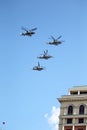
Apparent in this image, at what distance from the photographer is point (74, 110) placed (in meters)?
143

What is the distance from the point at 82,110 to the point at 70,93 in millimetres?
8242

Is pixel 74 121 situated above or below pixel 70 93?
below

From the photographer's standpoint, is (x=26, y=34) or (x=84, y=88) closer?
(x=26, y=34)

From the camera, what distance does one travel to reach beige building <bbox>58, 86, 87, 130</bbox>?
14062 cm

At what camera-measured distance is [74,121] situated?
14125cm

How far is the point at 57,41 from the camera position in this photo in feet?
338

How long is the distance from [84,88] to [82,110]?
8.26 metres

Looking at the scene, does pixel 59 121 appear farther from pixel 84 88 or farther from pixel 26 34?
pixel 26 34

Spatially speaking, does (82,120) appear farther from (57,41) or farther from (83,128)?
(57,41)

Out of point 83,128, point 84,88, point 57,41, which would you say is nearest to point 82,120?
point 83,128

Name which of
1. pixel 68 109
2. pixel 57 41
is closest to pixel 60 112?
pixel 68 109

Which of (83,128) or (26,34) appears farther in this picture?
(83,128)

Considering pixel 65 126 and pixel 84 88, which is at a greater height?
pixel 84 88

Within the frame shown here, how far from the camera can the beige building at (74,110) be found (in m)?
141
